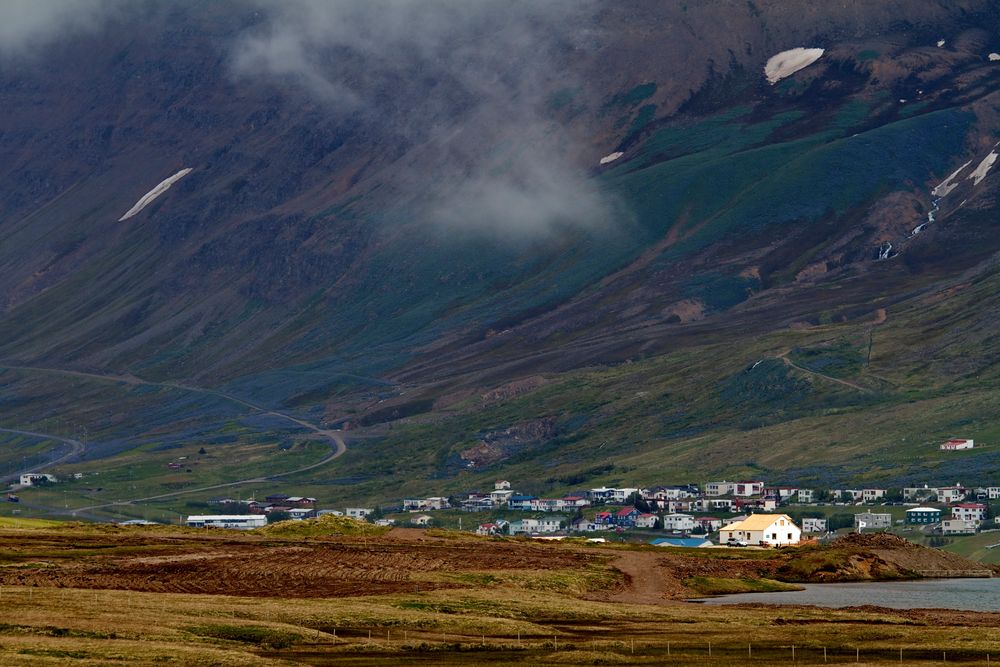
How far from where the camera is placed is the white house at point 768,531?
546ft

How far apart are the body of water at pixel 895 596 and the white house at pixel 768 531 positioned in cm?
3672

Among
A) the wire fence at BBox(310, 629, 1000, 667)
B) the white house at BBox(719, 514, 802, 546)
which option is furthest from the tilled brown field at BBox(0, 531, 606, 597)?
the white house at BBox(719, 514, 802, 546)

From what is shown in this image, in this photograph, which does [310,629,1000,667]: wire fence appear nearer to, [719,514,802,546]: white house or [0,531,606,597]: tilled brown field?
[0,531,606,597]: tilled brown field

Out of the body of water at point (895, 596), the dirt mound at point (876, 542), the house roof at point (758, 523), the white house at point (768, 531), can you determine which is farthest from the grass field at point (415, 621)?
the house roof at point (758, 523)

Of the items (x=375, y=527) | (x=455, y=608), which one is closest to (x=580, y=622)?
(x=455, y=608)

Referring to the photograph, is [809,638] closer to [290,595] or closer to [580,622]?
[580,622]

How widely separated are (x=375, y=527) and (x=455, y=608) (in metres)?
69.3

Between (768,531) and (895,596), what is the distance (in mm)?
54224

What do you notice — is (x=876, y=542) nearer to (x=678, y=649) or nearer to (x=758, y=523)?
(x=758, y=523)

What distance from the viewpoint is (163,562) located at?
375 feet

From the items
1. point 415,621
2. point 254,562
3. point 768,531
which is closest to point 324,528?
point 254,562

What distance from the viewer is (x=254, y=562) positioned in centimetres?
11631

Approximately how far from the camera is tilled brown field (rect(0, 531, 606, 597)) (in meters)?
102

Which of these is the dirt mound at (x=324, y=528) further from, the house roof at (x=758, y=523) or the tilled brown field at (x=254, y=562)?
the house roof at (x=758, y=523)
